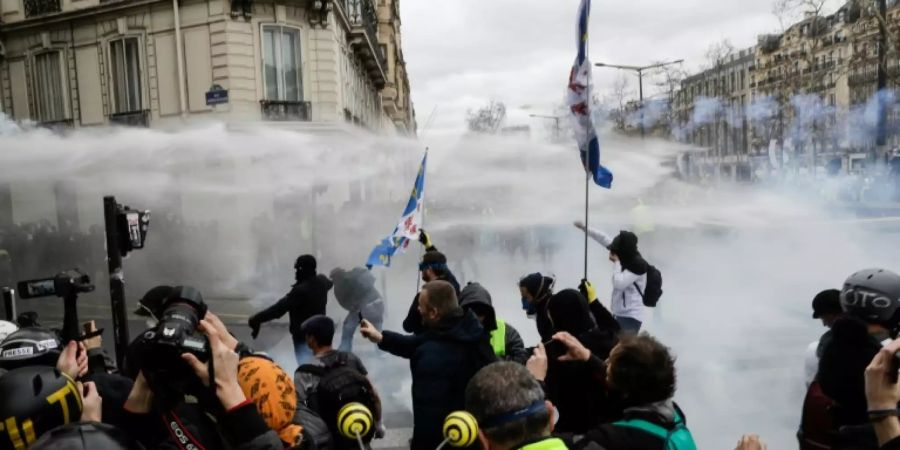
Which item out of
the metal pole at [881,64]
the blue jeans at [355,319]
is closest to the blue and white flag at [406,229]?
the blue jeans at [355,319]

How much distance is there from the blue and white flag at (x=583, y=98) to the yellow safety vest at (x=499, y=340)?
2574 mm

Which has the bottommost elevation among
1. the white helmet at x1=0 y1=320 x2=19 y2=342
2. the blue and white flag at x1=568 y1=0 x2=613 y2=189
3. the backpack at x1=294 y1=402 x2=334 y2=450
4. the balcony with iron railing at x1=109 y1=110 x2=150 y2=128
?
Answer: the backpack at x1=294 y1=402 x2=334 y2=450

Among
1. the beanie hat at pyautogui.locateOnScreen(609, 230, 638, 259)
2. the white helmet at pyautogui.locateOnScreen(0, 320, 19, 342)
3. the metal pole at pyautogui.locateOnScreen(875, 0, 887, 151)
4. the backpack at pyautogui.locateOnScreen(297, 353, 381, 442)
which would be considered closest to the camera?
the backpack at pyautogui.locateOnScreen(297, 353, 381, 442)

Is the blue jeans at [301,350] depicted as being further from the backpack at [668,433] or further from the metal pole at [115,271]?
the backpack at [668,433]

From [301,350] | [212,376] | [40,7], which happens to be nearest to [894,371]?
[212,376]

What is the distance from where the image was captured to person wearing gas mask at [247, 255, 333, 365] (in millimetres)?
6906

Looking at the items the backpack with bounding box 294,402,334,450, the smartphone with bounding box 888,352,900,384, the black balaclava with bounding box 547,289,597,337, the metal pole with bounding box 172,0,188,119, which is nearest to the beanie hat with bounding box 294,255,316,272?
the black balaclava with bounding box 547,289,597,337

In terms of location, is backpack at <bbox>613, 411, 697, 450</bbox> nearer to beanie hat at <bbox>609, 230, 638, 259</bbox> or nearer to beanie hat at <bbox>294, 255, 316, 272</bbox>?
beanie hat at <bbox>609, 230, 638, 259</bbox>

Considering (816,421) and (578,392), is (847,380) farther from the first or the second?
(578,392)

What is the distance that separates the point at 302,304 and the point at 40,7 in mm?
15520

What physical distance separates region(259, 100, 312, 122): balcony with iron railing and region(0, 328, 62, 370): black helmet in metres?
14.4

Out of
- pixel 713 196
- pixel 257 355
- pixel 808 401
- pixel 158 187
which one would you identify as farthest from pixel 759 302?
pixel 713 196

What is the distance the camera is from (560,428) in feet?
12.0

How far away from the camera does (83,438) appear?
1.93m
